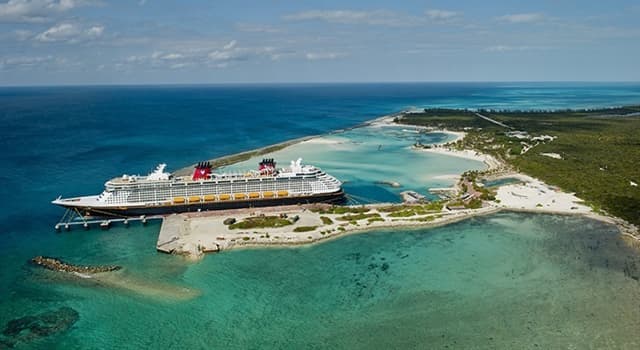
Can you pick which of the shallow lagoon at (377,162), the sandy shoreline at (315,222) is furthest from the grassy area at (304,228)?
the shallow lagoon at (377,162)

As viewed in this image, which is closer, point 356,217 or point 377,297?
point 377,297

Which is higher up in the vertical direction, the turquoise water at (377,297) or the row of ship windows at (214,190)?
the row of ship windows at (214,190)

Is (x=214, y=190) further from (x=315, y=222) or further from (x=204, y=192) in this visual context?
(x=315, y=222)

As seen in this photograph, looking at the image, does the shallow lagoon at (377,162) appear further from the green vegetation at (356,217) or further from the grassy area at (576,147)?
the grassy area at (576,147)

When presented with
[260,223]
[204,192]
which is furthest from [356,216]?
[204,192]

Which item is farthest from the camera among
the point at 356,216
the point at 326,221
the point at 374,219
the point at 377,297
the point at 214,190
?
the point at 214,190

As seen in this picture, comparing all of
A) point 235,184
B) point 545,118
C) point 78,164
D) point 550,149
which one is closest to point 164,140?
point 78,164

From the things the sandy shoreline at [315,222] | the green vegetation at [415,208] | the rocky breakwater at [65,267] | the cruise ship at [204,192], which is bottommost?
the rocky breakwater at [65,267]

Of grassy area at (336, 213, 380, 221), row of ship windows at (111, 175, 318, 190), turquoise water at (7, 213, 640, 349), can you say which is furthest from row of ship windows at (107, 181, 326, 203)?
grassy area at (336, 213, 380, 221)

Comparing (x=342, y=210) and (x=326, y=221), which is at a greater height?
(x=342, y=210)
